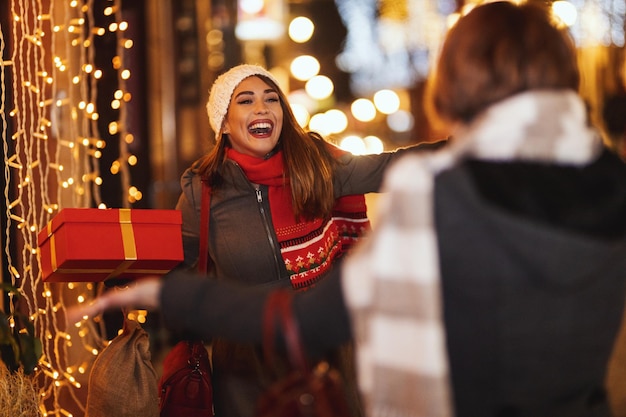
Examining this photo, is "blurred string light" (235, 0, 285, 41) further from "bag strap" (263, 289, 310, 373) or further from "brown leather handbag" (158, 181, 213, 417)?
"bag strap" (263, 289, 310, 373)

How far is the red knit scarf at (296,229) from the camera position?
11.5ft

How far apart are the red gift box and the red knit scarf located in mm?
479

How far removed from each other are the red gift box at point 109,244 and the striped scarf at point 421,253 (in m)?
1.32

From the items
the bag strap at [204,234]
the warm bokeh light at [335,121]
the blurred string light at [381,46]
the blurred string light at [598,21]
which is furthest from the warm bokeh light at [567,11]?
the warm bokeh light at [335,121]

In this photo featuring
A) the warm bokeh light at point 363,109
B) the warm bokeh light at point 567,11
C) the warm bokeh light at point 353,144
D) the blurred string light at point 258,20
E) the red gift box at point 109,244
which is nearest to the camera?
the red gift box at point 109,244

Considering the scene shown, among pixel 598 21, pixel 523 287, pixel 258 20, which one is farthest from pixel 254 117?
pixel 258 20

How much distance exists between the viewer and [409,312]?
75.2 inches

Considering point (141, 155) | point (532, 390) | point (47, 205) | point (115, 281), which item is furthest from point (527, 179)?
point (141, 155)

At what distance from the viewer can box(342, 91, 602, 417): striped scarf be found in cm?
188

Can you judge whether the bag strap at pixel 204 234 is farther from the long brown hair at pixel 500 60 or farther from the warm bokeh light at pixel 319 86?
the warm bokeh light at pixel 319 86

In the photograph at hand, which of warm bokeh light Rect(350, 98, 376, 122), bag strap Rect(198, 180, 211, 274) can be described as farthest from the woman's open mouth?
warm bokeh light Rect(350, 98, 376, 122)

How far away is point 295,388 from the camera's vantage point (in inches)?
77.5

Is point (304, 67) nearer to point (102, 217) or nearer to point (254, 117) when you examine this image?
point (254, 117)

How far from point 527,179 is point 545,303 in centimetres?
29
